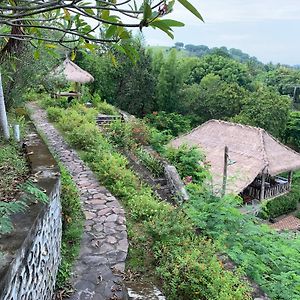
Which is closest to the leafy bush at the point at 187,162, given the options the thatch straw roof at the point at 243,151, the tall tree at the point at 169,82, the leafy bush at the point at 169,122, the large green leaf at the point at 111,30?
the thatch straw roof at the point at 243,151

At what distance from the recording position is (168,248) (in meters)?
3.97

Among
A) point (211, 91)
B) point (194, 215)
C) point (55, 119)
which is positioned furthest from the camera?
point (211, 91)

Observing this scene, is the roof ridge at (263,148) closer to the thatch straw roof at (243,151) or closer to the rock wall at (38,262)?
the thatch straw roof at (243,151)

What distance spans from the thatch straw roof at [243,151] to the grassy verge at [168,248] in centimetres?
591

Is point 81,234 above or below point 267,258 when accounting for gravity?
above

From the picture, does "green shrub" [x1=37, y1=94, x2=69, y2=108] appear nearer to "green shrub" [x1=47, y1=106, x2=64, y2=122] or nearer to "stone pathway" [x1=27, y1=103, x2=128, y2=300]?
"green shrub" [x1=47, y1=106, x2=64, y2=122]

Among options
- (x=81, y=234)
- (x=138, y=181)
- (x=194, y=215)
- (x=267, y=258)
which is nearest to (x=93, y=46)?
(x=81, y=234)

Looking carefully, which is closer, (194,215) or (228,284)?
(228,284)

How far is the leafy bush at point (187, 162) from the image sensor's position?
797 cm

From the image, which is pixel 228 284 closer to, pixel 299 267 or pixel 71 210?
pixel 299 267

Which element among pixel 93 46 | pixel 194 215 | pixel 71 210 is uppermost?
pixel 93 46

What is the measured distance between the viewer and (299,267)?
15.1 feet

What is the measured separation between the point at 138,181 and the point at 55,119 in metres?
4.94

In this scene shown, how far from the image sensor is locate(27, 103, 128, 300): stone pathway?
3.26m
